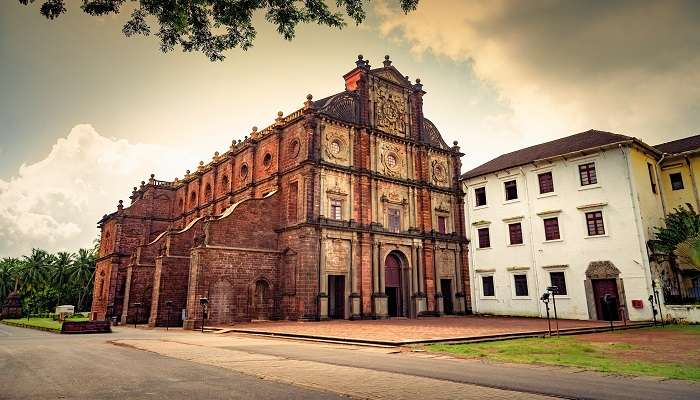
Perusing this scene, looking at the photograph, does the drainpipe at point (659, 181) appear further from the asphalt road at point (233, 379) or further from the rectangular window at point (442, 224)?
the asphalt road at point (233, 379)

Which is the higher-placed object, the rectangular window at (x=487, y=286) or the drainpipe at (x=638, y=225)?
the drainpipe at (x=638, y=225)

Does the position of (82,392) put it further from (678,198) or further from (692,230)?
(678,198)

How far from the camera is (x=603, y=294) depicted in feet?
78.9

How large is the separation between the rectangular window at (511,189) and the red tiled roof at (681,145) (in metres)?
9.53

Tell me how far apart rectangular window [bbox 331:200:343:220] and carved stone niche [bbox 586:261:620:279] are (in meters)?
15.3

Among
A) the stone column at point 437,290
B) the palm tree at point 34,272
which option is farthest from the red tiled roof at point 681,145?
the palm tree at point 34,272

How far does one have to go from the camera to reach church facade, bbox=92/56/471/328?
25266 millimetres

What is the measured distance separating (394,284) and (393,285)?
0.13m

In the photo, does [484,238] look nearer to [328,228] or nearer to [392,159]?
[392,159]

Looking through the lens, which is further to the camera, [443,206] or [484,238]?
[443,206]

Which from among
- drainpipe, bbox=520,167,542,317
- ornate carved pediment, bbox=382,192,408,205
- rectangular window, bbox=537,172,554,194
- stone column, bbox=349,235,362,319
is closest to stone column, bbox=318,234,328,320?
stone column, bbox=349,235,362,319

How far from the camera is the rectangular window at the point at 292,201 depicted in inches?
1065

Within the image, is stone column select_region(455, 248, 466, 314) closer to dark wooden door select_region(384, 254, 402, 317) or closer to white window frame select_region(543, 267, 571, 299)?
dark wooden door select_region(384, 254, 402, 317)

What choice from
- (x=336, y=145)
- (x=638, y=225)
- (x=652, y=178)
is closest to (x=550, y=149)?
(x=652, y=178)
